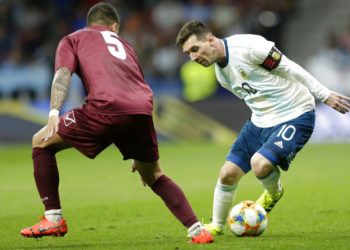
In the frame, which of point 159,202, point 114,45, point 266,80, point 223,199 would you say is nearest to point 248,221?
point 223,199

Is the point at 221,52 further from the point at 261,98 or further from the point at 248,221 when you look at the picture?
the point at 248,221

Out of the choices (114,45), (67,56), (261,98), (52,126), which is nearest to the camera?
(52,126)

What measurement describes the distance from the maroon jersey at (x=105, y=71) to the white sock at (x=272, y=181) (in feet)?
4.42

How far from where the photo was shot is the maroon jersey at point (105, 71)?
7.26 m

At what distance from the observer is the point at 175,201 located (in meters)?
7.40

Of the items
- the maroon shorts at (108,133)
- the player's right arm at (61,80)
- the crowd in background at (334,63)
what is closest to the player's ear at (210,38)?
the maroon shorts at (108,133)

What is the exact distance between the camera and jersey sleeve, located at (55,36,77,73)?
23.5 feet

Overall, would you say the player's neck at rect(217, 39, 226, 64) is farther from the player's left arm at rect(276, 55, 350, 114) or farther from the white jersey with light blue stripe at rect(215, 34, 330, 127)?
the player's left arm at rect(276, 55, 350, 114)

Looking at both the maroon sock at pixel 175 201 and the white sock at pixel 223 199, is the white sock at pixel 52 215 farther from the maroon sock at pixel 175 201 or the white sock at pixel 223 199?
the white sock at pixel 223 199

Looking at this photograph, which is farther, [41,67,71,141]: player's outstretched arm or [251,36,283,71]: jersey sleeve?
[251,36,283,71]: jersey sleeve

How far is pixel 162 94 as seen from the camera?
20688 mm

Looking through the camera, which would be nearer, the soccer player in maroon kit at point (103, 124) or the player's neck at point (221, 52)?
the soccer player in maroon kit at point (103, 124)

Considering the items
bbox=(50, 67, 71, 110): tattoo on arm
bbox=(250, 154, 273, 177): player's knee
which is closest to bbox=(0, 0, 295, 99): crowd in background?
bbox=(250, 154, 273, 177): player's knee

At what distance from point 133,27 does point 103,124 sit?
16861 millimetres
